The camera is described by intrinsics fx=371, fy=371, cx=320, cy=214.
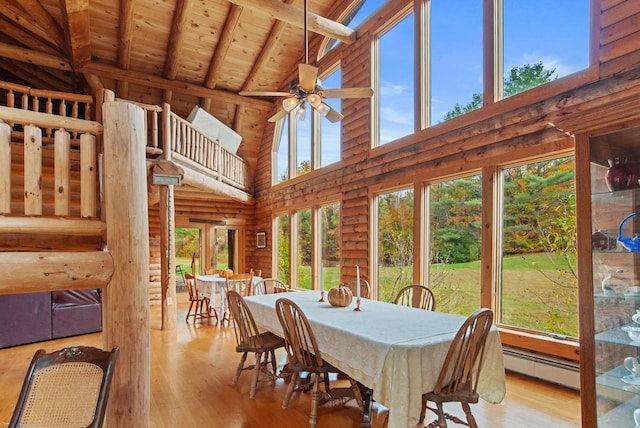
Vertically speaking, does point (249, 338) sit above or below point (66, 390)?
below

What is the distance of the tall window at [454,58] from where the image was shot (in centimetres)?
423

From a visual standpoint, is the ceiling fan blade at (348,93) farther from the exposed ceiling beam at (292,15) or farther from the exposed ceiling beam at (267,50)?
the exposed ceiling beam at (267,50)

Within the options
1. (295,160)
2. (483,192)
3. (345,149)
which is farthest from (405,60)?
(295,160)

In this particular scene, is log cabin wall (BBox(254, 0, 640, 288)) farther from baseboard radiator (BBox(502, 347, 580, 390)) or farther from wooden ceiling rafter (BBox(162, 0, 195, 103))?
wooden ceiling rafter (BBox(162, 0, 195, 103))

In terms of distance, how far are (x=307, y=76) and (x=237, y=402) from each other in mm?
2947

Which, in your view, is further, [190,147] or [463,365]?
[190,147]

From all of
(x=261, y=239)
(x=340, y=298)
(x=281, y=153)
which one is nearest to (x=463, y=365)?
(x=340, y=298)

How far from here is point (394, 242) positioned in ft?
17.3

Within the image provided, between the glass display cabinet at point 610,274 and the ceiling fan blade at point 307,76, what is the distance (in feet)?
Answer: 7.26

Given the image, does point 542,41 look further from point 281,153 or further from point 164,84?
point 164,84

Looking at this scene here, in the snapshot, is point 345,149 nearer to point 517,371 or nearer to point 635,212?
→ point 517,371

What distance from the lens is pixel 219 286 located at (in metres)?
6.31

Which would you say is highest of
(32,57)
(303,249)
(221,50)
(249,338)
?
(221,50)

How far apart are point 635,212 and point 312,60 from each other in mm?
6420
